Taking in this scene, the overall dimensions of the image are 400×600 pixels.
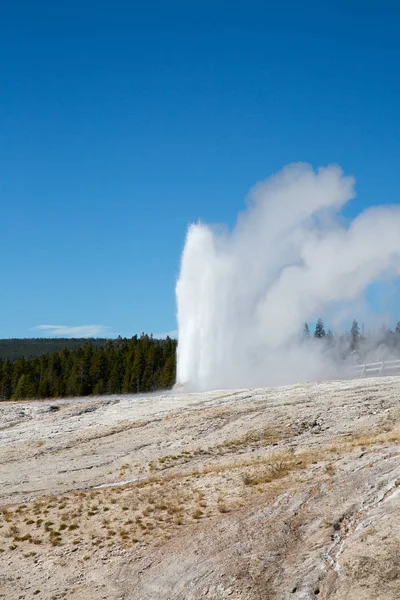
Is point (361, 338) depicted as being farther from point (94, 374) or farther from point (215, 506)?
point (215, 506)

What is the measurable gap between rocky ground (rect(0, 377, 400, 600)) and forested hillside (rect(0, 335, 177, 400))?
63.5 meters

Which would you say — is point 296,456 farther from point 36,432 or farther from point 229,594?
point 36,432

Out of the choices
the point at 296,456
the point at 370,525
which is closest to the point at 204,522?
the point at 370,525

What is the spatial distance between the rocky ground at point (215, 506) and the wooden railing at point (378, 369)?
10.1 m

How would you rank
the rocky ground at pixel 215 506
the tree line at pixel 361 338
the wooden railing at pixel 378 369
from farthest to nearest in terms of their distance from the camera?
the tree line at pixel 361 338, the wooden railing at pixel 378 369, the rocky ground at pixel 215 506

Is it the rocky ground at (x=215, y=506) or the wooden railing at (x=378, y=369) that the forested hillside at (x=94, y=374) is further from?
the rocky ground at (x=215, y=506)

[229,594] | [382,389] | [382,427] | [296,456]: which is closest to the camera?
[229,594]

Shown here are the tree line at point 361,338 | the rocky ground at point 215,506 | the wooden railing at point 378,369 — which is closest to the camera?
the rocky ground at point 215,506

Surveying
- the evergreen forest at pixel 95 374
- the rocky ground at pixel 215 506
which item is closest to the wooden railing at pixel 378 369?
the rocky ground at pixel 215 506

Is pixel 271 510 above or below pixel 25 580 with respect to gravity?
above

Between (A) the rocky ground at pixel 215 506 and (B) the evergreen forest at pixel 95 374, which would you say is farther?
(B) the evergreen forest at pixel 95 374

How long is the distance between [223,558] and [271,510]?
2373mm

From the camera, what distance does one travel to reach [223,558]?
44.4ft

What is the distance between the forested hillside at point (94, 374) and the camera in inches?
3851
